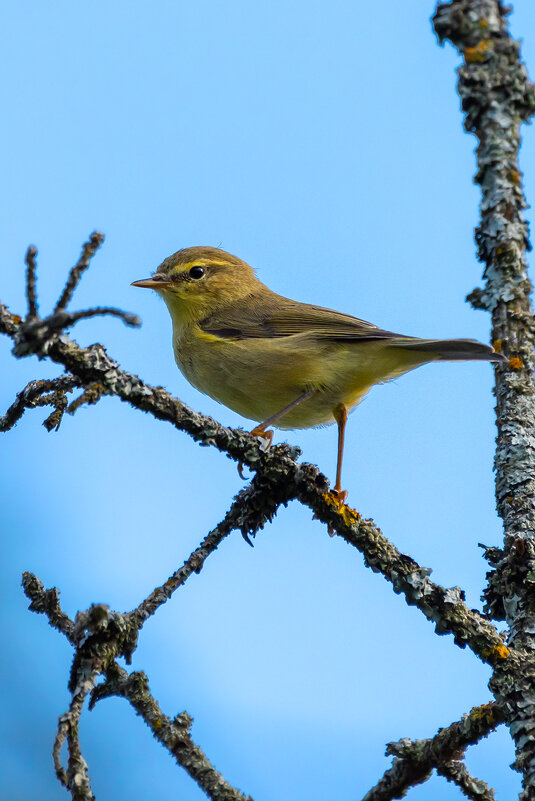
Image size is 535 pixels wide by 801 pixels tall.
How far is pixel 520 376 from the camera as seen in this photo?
11.7 ft

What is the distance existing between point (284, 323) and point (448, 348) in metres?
1.35

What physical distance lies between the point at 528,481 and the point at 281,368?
2.12 meters

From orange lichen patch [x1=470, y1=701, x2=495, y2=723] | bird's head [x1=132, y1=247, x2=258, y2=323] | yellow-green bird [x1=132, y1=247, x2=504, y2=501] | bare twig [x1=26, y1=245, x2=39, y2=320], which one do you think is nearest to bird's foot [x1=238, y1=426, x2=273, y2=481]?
yellow-green bird [x1=132, y1=247, x2=504, y2=501]

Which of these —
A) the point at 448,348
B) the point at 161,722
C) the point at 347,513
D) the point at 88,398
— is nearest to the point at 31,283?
the point at 88,398

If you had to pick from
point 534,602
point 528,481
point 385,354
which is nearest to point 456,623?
point 534,602

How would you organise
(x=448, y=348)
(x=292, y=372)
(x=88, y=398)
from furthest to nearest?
(x=292, y=372), (x=448, y=348), (x=88, y=398)

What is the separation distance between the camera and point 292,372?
17.0 ft

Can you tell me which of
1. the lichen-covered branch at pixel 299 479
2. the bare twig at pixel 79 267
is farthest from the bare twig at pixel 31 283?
the lichen-covered branch at pixel 299 479

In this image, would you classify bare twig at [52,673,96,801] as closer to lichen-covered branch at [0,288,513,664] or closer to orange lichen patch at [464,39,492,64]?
lichen-covered branch at [0,288,513,664]

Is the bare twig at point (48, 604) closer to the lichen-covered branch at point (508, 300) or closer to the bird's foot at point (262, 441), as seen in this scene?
the bird's foot at point (262, 441)

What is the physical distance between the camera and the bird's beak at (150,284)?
6.11 metres

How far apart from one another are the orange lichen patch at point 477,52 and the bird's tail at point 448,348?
1.28 metres

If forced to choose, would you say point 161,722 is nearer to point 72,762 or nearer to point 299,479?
point 72,762

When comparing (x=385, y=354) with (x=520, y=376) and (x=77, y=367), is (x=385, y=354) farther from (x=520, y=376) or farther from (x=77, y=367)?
(x=77, y=367)
